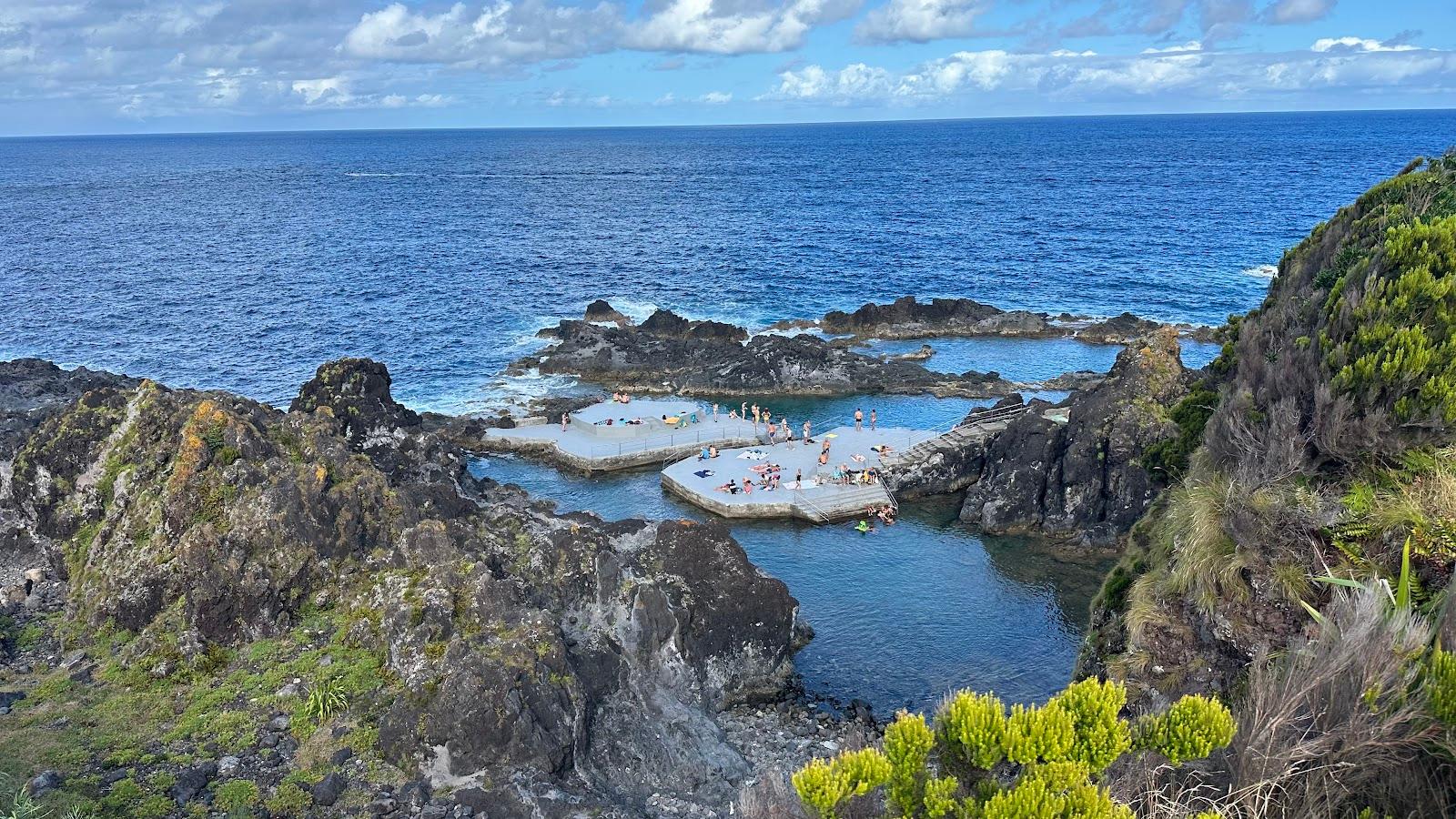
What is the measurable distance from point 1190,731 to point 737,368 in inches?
2115

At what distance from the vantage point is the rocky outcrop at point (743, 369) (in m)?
63.2

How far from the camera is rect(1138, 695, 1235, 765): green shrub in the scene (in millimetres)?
11023

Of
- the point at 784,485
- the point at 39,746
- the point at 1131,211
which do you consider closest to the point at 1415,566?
the point at 39,746

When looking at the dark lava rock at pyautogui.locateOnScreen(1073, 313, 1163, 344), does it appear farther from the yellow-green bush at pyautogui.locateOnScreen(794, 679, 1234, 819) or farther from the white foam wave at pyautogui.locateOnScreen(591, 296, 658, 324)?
the yellow-green bush at pyautogui.locateOnScreen(794, 679, 1234, 819)

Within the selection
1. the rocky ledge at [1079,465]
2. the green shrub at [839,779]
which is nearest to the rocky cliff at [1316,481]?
the green shrub at [839,779]

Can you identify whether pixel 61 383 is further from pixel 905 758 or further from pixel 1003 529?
pixel 905 758

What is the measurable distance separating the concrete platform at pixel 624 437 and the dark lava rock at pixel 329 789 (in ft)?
101

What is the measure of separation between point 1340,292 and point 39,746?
27282mm

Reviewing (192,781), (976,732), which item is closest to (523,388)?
(192,781)

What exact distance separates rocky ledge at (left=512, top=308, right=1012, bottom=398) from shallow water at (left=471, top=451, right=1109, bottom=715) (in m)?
17.5

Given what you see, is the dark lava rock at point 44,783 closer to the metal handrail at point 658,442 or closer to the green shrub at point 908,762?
the green shrub at point 908,762

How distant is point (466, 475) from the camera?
42.4 m

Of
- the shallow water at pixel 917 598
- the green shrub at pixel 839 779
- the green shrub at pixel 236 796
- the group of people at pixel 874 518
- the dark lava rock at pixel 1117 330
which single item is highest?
the green shrub at pixel 839 779

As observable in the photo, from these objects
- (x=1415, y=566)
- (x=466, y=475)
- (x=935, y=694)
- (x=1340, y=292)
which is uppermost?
(x=1340, y=292)
